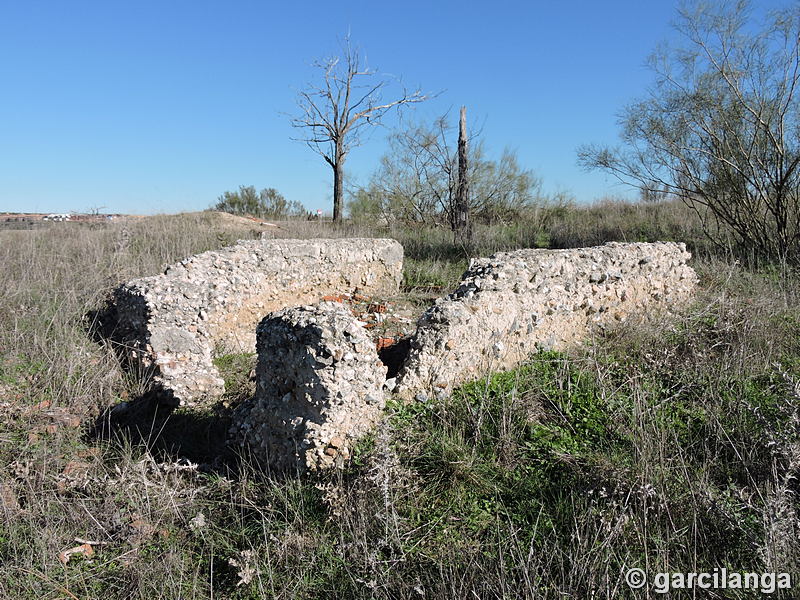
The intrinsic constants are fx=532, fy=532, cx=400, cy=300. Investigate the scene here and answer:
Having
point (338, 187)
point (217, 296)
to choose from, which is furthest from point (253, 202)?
point (217, 296)

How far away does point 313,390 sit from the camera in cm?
337

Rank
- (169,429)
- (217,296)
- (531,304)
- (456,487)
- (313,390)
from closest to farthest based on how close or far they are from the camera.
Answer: (456,487), (313,390), (169,429), (531,304), (217,296)

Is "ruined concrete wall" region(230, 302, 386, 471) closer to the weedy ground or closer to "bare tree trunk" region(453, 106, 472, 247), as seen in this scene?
the weedy ground

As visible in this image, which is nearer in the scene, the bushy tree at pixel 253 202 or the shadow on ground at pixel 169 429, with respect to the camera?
the shadow on ground at pixel 169 429

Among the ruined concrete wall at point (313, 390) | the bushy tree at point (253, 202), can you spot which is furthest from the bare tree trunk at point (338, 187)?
the ruined concrete wall at point (313, 390)

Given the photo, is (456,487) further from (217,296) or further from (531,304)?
(217,296)

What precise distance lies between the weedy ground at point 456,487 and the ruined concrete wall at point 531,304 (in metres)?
0.21

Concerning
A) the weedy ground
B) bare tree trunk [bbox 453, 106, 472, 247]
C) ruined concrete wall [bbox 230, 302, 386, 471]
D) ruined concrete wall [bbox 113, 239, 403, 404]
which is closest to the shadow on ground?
the weedy ground

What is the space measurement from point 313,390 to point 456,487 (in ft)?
3.46

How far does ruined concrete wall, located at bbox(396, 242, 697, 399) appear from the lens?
391 cm

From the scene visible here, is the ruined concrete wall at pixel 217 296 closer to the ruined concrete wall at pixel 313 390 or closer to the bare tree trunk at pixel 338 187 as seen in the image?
the ruined concrete wall at pixel 313 390

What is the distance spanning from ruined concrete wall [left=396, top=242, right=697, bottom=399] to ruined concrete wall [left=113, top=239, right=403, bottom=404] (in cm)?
221

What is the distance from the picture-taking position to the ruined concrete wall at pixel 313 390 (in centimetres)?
328

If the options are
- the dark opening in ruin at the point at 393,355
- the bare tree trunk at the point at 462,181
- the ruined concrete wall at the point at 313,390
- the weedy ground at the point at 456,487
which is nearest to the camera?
the weedy ground at the point at 456,487
